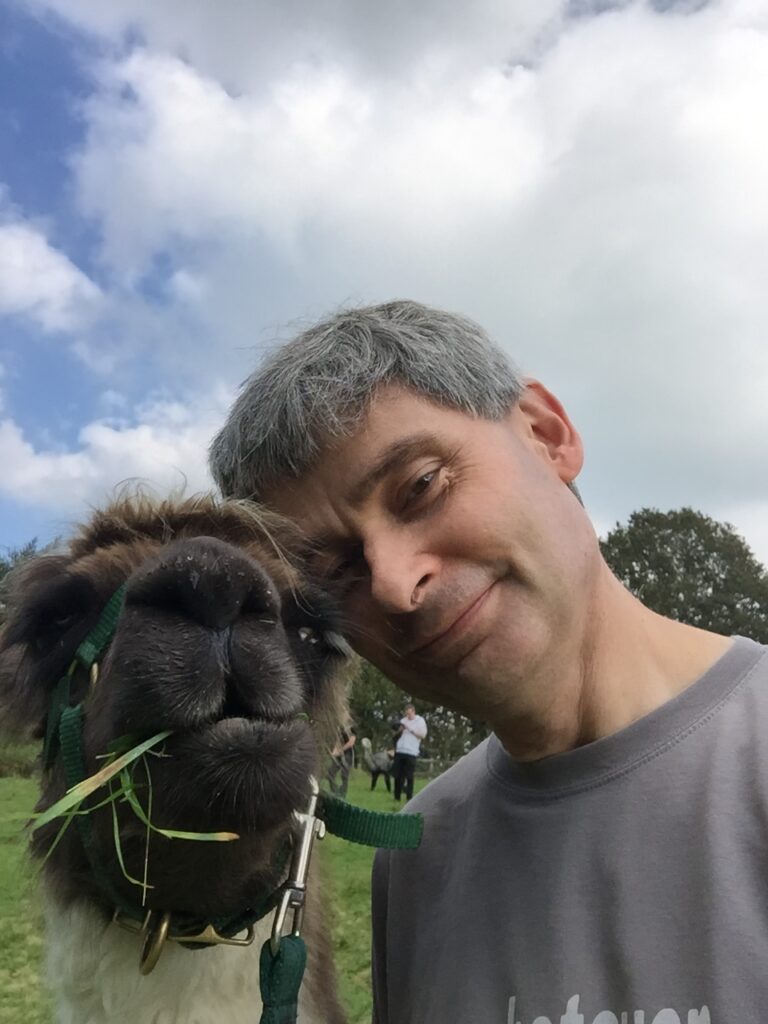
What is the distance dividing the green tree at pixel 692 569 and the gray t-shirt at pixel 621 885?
110 ft

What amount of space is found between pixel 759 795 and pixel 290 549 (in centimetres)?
123

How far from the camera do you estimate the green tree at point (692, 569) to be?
34.8 meters

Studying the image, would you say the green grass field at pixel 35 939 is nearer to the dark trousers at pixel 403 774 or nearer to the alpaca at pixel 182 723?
the alpaca at pixel 182 723

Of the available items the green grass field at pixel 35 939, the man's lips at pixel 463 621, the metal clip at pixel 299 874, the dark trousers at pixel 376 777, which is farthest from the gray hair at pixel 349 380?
the dark trousers at pixel 376 777

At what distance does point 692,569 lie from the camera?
118ft

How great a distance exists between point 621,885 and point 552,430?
1.17m

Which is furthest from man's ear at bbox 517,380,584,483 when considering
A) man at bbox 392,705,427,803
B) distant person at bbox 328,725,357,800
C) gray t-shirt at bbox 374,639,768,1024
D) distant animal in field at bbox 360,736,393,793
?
distant animal in field at bbox 360,736,393,793

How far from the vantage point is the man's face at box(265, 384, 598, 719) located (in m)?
2.03

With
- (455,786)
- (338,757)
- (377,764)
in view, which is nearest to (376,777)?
(377,764)

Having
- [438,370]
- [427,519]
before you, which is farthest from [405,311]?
[427,519]

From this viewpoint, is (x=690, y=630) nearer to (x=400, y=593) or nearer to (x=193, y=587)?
(x=400, y=593)

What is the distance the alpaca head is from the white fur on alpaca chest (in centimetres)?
12

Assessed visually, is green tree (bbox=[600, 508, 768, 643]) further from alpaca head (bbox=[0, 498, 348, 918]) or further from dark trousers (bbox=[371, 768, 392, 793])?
alpaca head (bbox=[0, 498, 348, 918])

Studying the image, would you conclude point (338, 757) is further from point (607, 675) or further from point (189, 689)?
point (189, 689)
